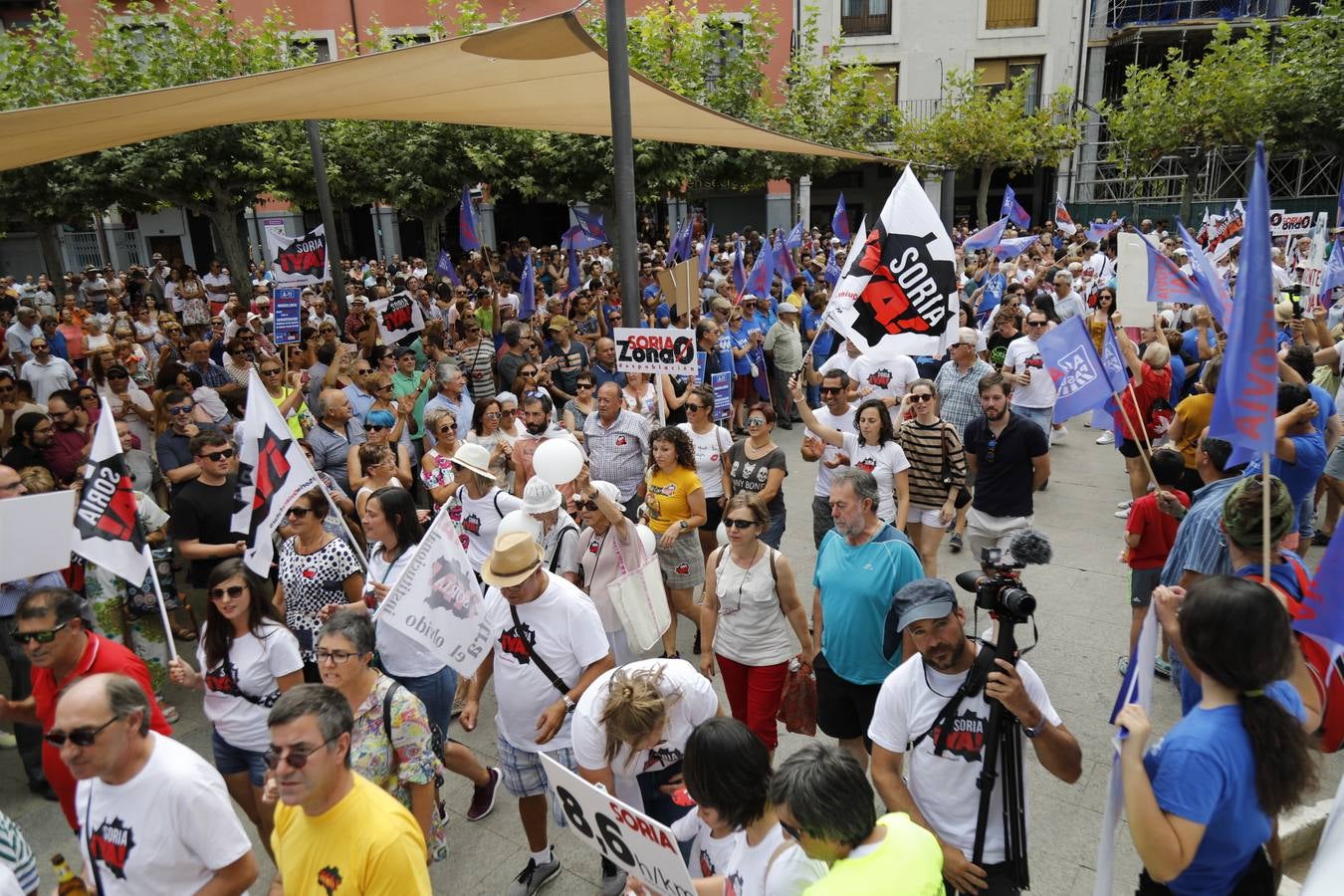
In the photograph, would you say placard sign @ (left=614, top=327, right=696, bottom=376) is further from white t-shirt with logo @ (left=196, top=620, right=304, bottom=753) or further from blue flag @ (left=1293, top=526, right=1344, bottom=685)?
blue flag @ (left=1293, top=526, right=1344, bottom=685)

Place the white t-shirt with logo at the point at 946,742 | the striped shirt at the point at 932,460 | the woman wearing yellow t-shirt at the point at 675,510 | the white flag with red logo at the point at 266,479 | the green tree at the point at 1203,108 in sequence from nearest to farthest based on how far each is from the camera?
1. the white t-shirt with logo at the point at 946,742
2. the white flag with red logo at the point at 266,479
3. the woman wearing yellow t-shirt at the point at 675,510
4. the striped shirt at the point at 932,460
5. the green tree at the point at 1203,108

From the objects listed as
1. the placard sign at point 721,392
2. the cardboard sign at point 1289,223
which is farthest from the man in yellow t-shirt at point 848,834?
the cardboard sign at point 1289,223

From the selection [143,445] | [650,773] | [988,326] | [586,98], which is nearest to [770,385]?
[988,326]

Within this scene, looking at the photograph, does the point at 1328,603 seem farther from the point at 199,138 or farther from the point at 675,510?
the point at 199,138

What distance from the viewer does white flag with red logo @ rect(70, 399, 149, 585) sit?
4.18 meters

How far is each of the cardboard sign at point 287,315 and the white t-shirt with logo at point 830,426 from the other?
5.68 metres

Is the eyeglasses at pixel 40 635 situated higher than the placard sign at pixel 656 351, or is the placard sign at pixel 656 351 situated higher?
the placard sign at pixel 656 351

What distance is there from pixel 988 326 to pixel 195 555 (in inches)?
339

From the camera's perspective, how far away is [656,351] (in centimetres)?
679

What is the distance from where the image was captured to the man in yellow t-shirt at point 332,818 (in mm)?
2498

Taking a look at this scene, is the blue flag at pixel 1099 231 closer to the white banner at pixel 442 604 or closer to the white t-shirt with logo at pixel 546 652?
the white t-shirt with logo at pixel 546 652

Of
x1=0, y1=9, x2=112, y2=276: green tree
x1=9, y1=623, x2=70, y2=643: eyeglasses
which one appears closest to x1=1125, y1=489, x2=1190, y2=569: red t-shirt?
x1=9, y1=623, x2=70, y2=643: eyeglasses

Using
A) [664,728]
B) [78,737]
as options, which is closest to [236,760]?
[78,737]

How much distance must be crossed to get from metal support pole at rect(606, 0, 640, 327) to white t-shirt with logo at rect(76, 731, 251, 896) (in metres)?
4.12
